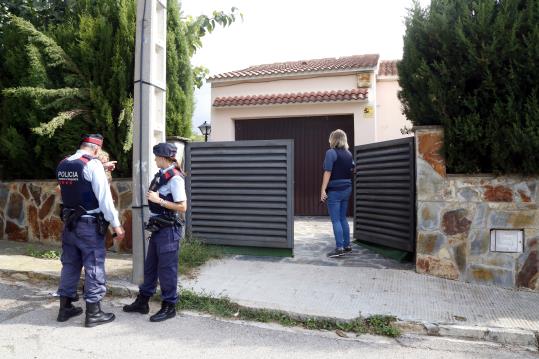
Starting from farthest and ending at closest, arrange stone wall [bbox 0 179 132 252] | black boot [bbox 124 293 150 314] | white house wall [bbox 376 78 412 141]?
white house wall [bbox 376 78 412 141] < stone wall [bbox 0 179 132 252] < black boot [bbox 124 293 150 314]

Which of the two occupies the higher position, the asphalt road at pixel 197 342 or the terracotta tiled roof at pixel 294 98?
the terracotta tiled roof at pixel 294 98

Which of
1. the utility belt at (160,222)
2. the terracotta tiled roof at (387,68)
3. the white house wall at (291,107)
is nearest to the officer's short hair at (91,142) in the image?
the utility belt at (160,222)

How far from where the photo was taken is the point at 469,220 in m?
5.22

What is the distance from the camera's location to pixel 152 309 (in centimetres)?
452

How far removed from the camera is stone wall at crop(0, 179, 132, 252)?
281 inches

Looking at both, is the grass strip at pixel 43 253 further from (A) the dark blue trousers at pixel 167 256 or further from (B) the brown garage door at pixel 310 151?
(B) the brown garage door at pixel 310 151

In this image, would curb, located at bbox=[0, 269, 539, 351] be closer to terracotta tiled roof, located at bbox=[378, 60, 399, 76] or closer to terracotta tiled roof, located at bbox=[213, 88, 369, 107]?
terracotta tiled roof, located at bbox=[213, 88, 369, 107]

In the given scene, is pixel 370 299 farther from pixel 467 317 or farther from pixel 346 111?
pixel 346 111

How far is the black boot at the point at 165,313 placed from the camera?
4.15 m

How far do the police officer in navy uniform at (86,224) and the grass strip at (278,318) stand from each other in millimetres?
843

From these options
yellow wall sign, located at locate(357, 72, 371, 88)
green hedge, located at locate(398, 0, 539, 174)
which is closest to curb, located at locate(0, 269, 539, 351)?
green hedge, located at locate(398, 0, 539, 174)

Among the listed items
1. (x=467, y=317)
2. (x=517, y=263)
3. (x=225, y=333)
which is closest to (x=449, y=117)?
(x=517, y=263)

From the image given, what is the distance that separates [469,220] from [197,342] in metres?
3.48

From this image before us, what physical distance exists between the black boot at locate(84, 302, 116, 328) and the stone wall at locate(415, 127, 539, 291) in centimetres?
372
